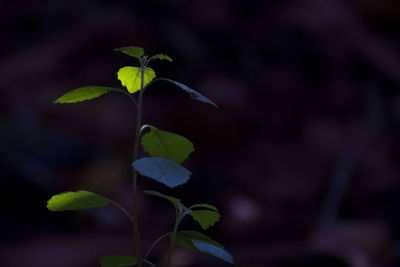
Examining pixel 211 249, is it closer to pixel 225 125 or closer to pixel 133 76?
pixel 133 76

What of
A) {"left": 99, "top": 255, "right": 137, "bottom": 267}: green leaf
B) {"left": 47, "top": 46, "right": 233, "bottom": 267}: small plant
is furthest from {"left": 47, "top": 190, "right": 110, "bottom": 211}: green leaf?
{"left": 99, "top": 255, "right": 137, "bottom": 267}: green leaf

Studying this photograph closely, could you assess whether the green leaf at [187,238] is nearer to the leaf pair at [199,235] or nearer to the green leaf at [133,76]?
the leaf pair at [199,235]

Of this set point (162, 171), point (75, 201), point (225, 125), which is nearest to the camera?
point (162, 171)

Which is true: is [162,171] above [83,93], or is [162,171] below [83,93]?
below

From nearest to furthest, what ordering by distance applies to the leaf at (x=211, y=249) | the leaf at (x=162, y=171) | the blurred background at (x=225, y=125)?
1. the leaf at (x=162, y=171)
2. the leaf at (x=211, y=249)
3. the blurred background at (x=225, y=125)

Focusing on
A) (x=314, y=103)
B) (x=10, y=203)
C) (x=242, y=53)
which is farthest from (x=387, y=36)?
(x=10, y=203)

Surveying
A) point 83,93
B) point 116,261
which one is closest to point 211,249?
point 116,261

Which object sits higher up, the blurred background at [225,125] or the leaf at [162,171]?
the blurred background at [225,125]

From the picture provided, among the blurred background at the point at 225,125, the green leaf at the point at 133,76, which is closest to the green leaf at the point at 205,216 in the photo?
the green leaf at the point at 133,76
